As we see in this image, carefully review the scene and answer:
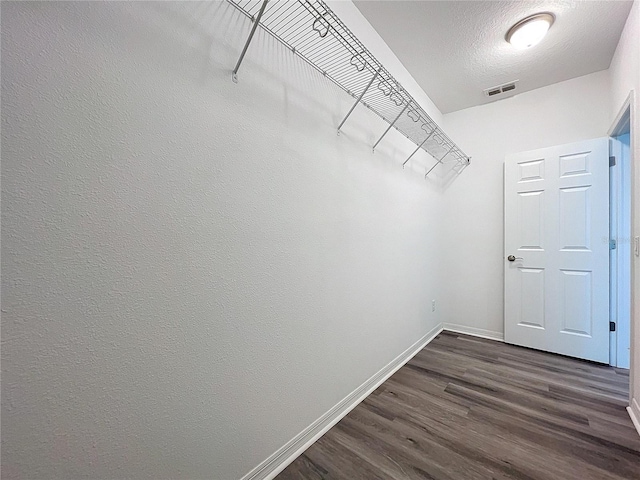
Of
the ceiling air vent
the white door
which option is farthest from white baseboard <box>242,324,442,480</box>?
the ceiling air vent

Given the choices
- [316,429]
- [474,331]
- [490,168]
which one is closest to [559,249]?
[490,168]

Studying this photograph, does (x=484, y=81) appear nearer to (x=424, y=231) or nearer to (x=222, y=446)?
(x=424, y=231)

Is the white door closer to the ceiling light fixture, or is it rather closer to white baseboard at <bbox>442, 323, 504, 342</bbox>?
white baseboard at <bbox>442, 323, 504, 342</bbox>

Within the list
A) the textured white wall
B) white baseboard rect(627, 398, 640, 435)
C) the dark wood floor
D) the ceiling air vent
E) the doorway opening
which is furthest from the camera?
the ceiling air vent

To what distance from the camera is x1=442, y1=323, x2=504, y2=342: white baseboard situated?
2941 millimetres

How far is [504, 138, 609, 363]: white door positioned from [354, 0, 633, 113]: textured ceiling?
2.46 ft

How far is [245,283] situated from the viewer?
1148 mm

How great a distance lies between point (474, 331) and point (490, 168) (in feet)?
6.31

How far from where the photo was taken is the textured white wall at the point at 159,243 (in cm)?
66

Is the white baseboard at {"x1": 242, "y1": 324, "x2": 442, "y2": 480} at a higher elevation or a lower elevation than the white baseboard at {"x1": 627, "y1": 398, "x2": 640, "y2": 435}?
lower

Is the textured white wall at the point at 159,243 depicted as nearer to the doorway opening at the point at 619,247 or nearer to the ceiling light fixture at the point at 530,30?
the ceiling light fixture at the point at 530,30

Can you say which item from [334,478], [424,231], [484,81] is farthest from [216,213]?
[484,81]

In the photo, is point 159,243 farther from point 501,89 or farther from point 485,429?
point 501,89

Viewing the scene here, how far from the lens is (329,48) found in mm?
1521
